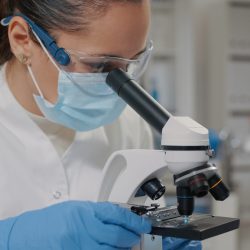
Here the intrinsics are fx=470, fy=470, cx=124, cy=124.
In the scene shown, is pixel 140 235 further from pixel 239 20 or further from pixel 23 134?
pixel 239 20

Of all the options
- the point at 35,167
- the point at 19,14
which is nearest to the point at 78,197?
the point at 35,167

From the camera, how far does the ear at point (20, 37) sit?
A: 3.17 ft

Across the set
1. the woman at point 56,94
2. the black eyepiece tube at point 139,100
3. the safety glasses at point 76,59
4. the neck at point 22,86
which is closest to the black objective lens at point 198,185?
the black eyepiece tube at point 139,100

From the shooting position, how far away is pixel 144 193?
0.81m

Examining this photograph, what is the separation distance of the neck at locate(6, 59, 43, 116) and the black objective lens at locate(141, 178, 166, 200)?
377mm

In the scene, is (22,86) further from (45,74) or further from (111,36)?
(111,36)

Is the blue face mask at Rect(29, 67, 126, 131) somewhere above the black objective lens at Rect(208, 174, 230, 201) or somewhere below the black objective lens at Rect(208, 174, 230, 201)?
above

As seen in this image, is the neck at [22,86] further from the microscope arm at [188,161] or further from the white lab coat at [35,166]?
the microscope arm at [188,161]

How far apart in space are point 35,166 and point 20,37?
10.8 inches

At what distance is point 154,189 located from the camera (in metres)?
0.75

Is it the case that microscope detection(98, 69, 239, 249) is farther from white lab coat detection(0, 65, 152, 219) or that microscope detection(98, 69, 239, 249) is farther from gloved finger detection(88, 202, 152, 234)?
white lab coat detection(0, 65, 152, 219)

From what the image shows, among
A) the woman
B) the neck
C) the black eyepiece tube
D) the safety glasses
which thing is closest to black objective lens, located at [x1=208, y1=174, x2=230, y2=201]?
the black eyepiece tube

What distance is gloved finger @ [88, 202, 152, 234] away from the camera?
2.40 feet

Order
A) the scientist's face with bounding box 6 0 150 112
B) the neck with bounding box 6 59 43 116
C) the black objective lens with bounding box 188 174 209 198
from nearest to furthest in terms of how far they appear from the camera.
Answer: the black objective lens with bounding box 188 174 209 198 < the scientist's face with bounding box 6 0 150 112 < the neck with bounding box 6 59 43 116
